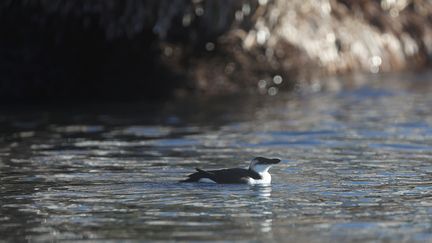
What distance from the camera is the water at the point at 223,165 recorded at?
433 inches

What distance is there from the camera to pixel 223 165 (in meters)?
15.5

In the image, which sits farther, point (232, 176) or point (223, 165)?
point (223, 165)

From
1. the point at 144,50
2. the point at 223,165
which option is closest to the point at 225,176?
the point at 223,165

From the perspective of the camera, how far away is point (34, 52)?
24609 millimetres

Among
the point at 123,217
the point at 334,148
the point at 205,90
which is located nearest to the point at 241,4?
the point at 205,90

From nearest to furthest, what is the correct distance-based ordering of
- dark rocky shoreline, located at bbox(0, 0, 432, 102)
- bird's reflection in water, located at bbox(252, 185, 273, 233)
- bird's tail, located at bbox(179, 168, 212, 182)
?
bird's reflection in water, located at bbox(252, 185, 273, 233) < bird's tail, located at bbox(179, 168, 212, 182) < dark rocky shoreline, located at bbox(0, 0, 432, 102)

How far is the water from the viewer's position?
11.0 m

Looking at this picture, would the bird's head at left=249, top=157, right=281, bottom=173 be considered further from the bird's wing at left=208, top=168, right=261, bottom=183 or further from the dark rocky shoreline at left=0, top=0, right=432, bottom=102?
the dark rocky shoreline at left=0, top=0, right=432, bottom=102

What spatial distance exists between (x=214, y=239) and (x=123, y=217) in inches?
60.1

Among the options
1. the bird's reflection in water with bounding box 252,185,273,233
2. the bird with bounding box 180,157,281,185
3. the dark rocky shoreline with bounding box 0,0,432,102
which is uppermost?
the dark rocky shoreline with bounding box 0,0,432,102

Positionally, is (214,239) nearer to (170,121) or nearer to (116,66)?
(170,121)

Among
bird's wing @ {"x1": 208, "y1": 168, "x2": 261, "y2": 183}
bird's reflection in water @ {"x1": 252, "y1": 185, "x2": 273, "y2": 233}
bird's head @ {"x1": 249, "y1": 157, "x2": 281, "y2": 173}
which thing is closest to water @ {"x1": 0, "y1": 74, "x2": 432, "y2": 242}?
bird's reflection in water @ {"x1": 252, "y1": 185, "x2": 273, "y2": 233}

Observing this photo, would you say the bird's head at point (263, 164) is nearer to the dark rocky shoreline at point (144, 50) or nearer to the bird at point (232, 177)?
the bird at point (232, 177)

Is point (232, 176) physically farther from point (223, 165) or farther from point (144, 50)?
point (144, 50)
